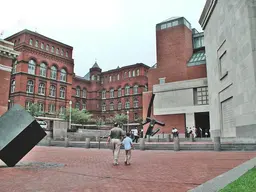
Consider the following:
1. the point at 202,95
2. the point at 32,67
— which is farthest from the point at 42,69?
the point at 202,95

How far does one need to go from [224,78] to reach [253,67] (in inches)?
248

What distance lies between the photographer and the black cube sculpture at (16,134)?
27.9ft

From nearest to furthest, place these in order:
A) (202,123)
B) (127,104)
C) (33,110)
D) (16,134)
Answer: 1. (16,134)
2. (202,123)
3. (33,110)
4. (127,104)

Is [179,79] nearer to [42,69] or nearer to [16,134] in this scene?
[42,69]

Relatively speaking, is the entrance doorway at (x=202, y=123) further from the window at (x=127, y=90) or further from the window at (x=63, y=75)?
the window at (x=63, y=75)

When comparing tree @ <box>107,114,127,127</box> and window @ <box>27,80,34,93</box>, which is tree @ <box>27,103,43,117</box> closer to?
window @ <box>27,80,34,93</box>

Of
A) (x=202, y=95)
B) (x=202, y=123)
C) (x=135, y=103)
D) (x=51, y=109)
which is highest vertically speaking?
(x=135, y=103)

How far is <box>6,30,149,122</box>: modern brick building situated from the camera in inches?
1903

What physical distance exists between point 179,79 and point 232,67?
2179cm

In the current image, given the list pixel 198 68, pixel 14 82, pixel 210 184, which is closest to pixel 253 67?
pixel 210 184

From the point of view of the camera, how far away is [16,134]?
8.59m

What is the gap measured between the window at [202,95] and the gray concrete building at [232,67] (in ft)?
30.6

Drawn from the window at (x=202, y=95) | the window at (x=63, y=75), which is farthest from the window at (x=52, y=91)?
the window at (x=202, y=95)

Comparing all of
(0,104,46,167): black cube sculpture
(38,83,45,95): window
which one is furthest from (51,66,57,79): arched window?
(0,104,46,167): black cube sculpture
